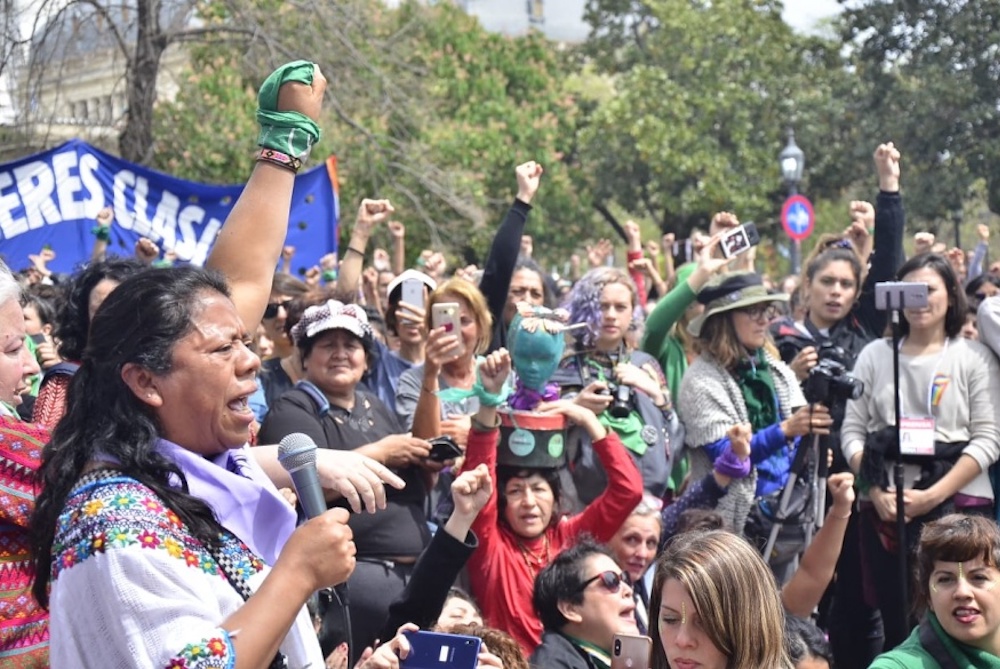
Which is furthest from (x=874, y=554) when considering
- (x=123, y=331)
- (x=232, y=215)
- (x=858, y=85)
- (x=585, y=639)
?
(x=858, y=85)

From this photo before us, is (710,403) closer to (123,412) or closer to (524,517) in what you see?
(524,517)

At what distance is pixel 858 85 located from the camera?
92.6ft

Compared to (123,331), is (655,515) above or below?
below

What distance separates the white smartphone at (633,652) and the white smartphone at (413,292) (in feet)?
10.0

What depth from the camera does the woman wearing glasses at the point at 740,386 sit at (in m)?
5.77

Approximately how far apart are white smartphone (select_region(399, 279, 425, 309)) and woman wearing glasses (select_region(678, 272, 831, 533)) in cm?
124

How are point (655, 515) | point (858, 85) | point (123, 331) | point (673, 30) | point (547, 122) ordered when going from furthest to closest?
point (673, 30) < point (547, 122) < point (858, 85) < point (655, 515) < point (123, 331)

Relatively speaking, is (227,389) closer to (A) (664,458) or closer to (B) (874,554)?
(A) (664,458)

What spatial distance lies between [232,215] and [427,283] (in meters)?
3.66

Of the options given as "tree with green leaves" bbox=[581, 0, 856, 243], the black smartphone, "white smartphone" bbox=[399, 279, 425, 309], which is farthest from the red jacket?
"tree with green leaves" bbox=[581, 0, 856, 243]

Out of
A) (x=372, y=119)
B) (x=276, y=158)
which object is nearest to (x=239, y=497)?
(x=276, y=158)

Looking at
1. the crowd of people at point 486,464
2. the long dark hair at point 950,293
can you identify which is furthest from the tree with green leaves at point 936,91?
the long dark hair at point 950,293

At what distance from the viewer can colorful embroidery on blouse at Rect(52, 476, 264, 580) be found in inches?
84.7

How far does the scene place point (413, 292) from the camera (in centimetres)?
616
